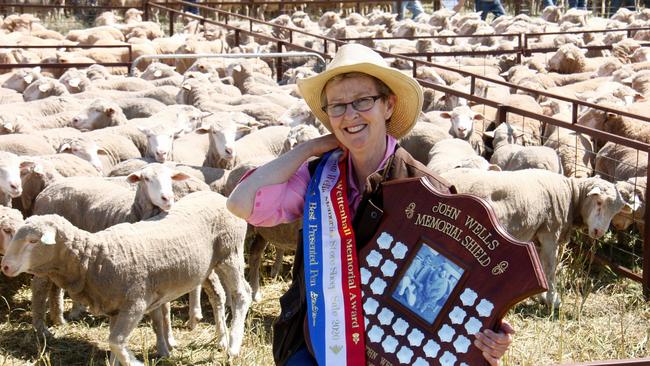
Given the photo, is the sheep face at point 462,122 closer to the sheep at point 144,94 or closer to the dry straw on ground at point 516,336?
the dry straw on ground at point 516,336

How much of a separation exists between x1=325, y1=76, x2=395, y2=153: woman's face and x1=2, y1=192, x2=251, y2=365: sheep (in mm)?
2542

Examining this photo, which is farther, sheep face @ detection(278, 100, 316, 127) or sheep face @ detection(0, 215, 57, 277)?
sheep face @ detection(278, 100, 316, 127)

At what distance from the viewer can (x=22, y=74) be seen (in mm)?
12461

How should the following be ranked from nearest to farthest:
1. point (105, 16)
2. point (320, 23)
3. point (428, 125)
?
point (428, 125) < point (105, 16) < point (320, 23)

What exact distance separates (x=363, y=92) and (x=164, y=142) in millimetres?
5294

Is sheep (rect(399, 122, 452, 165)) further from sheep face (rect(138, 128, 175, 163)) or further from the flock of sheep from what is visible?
sheep face (rect(138, 128, 175, 163))

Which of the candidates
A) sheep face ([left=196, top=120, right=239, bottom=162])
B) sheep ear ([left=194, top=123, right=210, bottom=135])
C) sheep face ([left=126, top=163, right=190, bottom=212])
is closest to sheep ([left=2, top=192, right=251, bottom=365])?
sheep face ([left=126, top=163, right=190, bottom=212])

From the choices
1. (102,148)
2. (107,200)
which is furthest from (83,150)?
(107,200)

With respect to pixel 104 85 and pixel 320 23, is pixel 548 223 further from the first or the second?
pixel 320 23

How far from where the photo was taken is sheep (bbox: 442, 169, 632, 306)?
21.0 feet

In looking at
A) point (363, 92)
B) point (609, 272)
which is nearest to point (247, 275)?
point (609, 272)

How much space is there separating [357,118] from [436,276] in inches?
21.7

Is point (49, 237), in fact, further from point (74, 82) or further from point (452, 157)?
point (74, 82)

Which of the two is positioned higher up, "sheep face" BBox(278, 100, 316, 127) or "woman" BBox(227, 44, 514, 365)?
"woman" BBox(227, 44, 514, 365)
